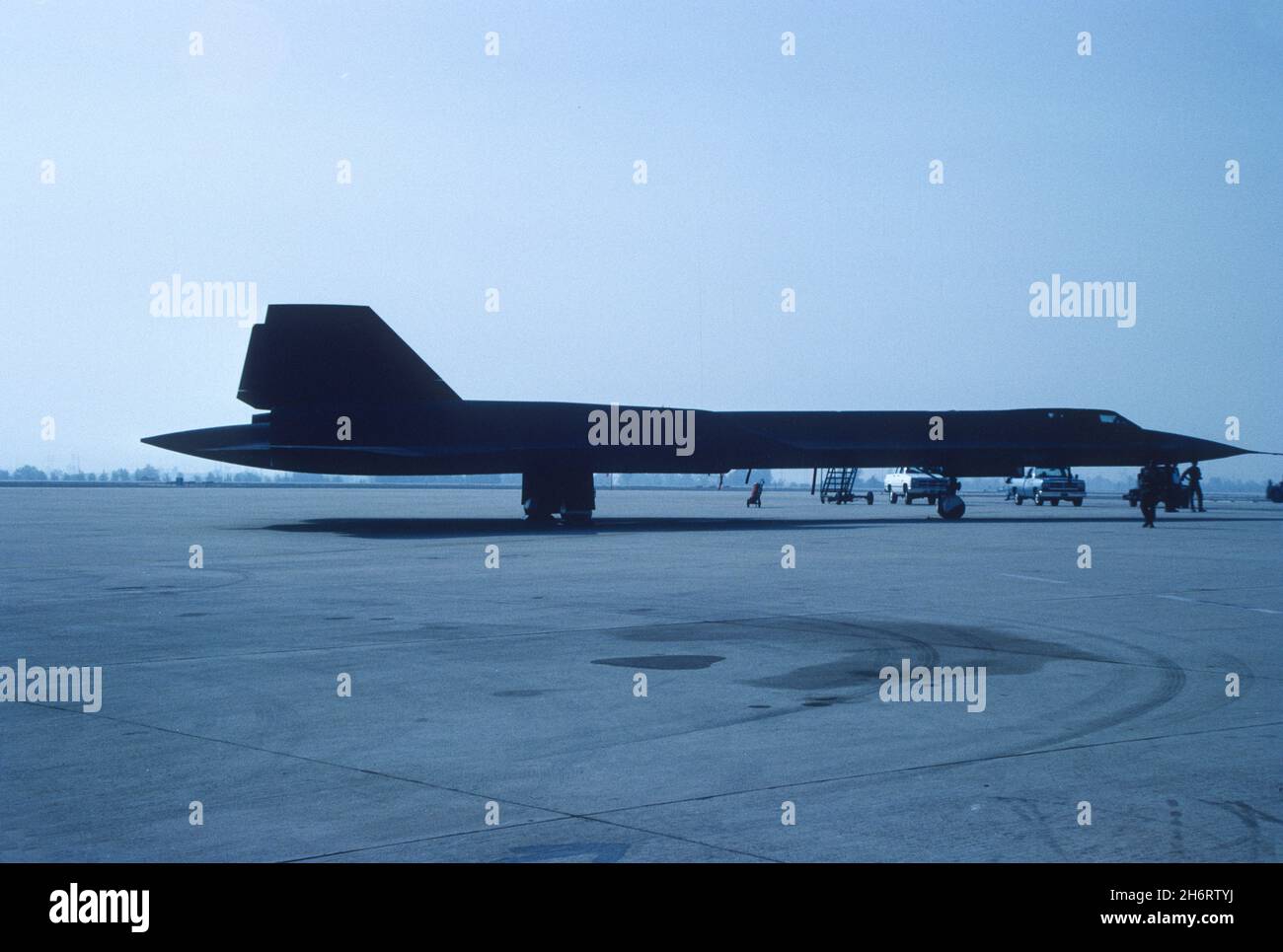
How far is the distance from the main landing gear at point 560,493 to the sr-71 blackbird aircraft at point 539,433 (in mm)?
41

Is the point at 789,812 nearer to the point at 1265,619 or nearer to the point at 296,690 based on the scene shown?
the point at 296,690

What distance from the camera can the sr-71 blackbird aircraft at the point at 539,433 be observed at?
33.2 meters

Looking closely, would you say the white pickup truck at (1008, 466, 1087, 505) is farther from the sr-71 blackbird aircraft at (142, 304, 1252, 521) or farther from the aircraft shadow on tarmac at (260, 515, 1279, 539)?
the sr-71 blackbird aircraft at (142, 304, 1252, 521)

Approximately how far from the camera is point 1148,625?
13156 mm

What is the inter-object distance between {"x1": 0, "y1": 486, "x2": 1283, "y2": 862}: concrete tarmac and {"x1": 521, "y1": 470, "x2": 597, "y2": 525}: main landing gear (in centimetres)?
1648

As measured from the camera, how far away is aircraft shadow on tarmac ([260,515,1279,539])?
1273 inches

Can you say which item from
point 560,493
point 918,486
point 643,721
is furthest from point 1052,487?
point 643,721

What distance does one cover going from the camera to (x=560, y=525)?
35719 mm

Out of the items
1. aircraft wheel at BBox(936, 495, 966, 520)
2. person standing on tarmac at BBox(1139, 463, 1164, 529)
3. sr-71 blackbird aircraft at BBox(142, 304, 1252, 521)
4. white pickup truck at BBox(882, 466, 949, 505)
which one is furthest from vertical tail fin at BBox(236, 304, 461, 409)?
white pickup truck at BBox(882, 466, 949, 505)

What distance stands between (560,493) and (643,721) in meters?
27.6
